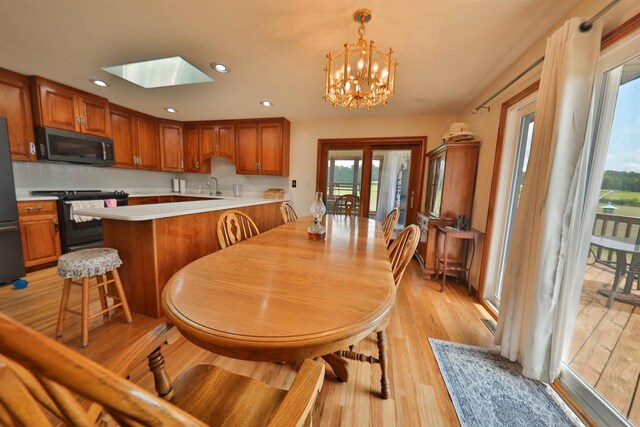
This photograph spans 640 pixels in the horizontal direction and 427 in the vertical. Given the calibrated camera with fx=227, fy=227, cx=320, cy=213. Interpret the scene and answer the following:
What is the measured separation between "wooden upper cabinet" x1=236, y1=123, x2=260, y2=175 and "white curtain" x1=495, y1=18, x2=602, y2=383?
3.67 meters

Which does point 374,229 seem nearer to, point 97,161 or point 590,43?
point 590,43

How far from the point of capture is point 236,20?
1610mm

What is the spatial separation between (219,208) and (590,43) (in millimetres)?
2764

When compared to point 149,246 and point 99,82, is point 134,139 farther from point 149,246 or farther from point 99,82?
point 149,246

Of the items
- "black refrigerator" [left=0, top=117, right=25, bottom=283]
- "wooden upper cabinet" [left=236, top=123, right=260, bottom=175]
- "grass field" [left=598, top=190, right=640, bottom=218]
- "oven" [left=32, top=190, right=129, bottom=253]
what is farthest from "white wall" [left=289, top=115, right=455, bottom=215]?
"black refrigerator" [left=0, top=117, right=25, bottom=283]

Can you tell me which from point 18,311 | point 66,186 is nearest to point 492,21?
point 18,311

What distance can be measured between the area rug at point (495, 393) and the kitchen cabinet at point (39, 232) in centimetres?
417

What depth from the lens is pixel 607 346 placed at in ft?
4.10

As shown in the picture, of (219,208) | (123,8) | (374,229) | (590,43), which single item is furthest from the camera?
(219,208)

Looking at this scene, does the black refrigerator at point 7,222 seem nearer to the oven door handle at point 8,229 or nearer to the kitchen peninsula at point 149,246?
the oven door handle at point 8,229

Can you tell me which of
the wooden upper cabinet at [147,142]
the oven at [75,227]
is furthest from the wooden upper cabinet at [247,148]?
the oven at [75,227]

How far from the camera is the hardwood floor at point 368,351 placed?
1.17 meters

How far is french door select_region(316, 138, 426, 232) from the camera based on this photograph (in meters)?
3.80

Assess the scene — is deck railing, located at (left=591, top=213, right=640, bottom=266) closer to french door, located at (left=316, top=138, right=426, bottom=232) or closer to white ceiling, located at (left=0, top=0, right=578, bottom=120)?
white ceiling, located at (left=0, top=0, right=578, bottom=120)
